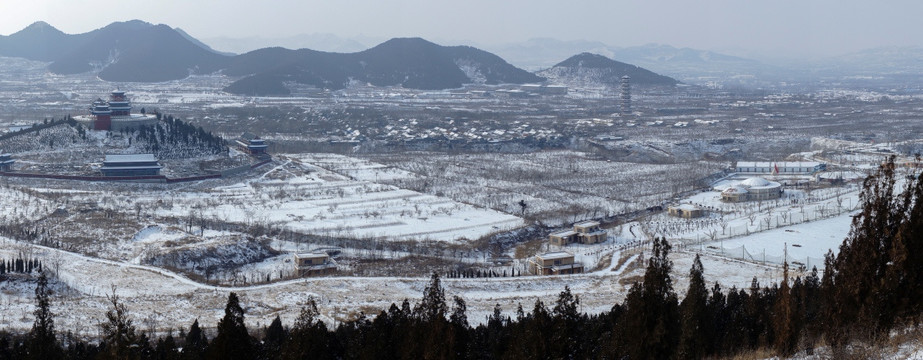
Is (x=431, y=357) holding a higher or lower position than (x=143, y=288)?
higher

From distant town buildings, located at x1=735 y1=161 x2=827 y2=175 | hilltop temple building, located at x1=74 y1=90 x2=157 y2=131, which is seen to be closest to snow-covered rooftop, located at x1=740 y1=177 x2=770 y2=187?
distant town buildings, located at x1=735 y1=161 x2=827 y2=175

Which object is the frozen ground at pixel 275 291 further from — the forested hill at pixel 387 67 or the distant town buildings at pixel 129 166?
the forested hill at pixel 387 67

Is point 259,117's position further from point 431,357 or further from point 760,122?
point 431,357

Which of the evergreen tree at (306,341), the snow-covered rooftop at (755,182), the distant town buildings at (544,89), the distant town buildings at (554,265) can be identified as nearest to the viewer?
the evergreen tree at (306,341)

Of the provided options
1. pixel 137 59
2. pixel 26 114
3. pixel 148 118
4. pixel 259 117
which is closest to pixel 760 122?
pixel 259 117

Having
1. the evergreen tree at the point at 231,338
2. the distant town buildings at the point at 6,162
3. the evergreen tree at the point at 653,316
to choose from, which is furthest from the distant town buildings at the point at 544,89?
the evergreen tree at the point at 231,338

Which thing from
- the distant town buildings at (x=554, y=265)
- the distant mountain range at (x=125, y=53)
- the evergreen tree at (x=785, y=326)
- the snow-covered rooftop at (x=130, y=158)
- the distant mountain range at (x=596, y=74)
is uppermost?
the distant mountain range at (x=125, y=53)
